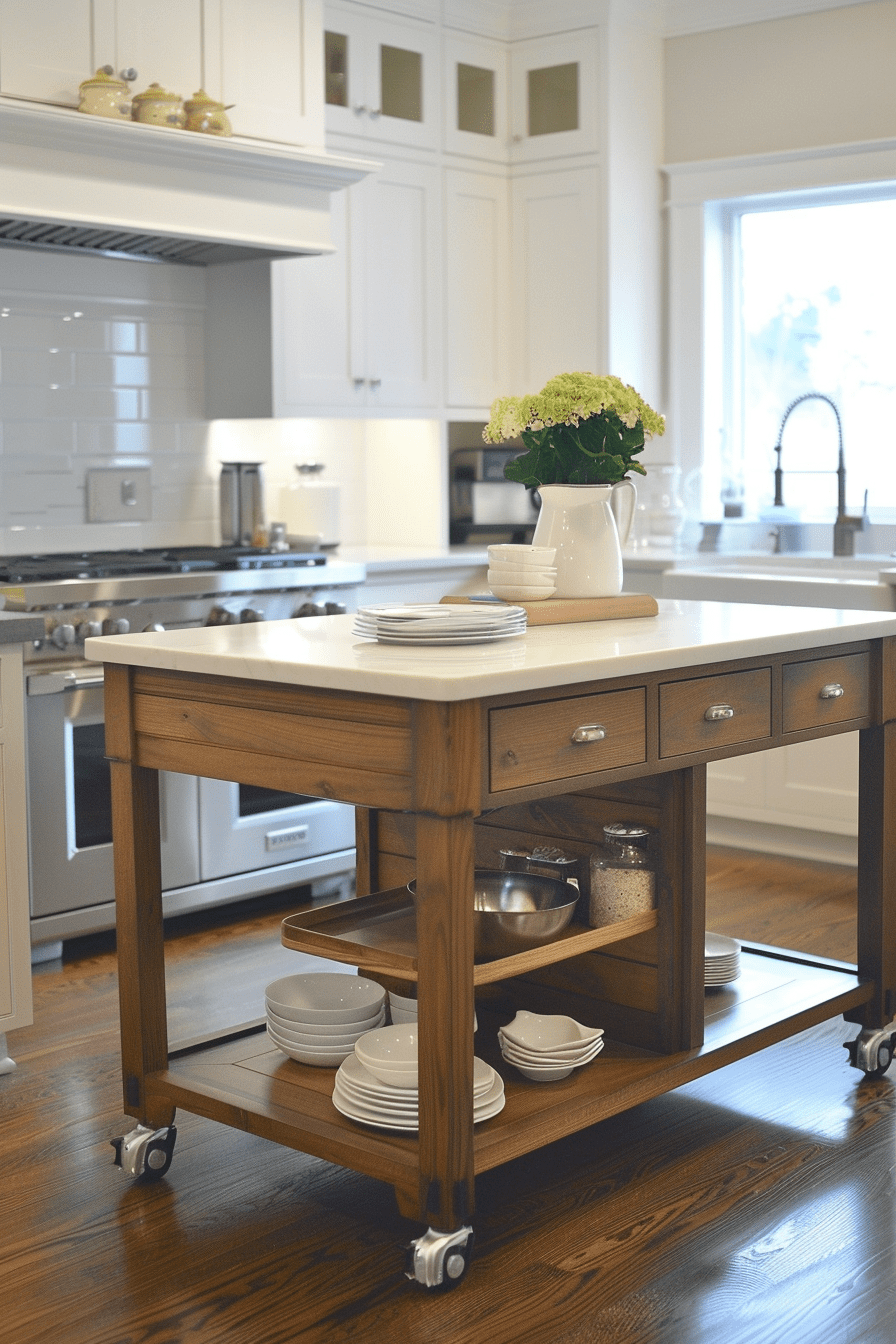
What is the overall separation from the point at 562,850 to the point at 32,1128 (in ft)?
3.40

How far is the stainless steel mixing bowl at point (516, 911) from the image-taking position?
223 cm

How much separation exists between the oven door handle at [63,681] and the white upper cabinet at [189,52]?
134 cm

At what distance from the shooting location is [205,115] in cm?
366

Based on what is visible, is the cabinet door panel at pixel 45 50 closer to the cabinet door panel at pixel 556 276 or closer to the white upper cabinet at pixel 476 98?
the white upper cabinet at pixel 476 98

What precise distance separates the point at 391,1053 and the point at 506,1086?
211 mm

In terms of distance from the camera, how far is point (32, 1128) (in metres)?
2.54

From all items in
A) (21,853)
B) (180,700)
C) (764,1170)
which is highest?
(180,700)

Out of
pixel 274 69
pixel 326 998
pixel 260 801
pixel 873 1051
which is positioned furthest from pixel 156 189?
pixel 873 1051

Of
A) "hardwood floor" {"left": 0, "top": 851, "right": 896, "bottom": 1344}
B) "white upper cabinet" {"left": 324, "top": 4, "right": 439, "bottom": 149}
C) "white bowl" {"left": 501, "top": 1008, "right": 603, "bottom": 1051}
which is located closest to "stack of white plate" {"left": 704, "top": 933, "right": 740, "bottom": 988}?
"hardwood floor" {"left": 0, "top": 851, "right": 896, "bottom": 1344}

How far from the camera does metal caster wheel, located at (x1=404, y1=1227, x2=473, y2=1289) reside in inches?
76.3

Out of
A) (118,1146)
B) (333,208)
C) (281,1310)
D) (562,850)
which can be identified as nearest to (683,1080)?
(562,850)

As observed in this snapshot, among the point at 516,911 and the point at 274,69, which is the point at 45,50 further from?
the point at 516,911

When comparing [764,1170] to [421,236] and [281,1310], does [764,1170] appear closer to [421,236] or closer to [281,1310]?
[281,1310]

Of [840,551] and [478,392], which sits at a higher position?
[478,392]
